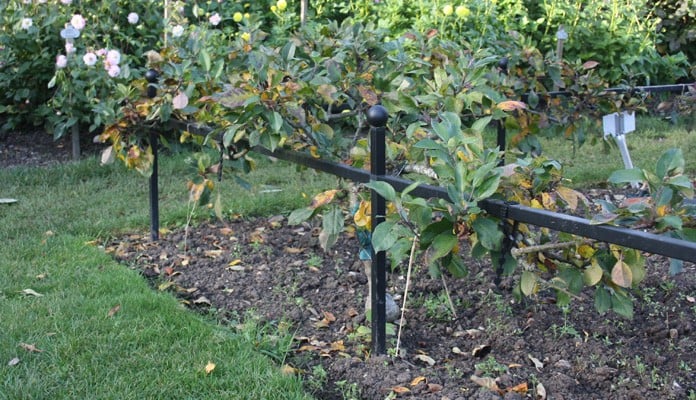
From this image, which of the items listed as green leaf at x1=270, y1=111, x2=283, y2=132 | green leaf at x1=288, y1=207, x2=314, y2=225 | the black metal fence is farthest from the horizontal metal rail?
green leaf at x1=270, y1=111, x2=283, y2=132

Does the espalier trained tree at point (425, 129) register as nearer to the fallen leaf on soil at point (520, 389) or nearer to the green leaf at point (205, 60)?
the green leaf at point (205, 60)

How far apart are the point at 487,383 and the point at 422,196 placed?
68 centimetres

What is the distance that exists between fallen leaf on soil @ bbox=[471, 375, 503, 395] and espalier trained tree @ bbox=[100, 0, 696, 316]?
0.32 m

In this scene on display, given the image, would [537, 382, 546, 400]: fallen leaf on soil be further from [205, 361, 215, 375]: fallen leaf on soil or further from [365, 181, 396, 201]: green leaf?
[205, 361, 215, 375]: fallen leaf on soil

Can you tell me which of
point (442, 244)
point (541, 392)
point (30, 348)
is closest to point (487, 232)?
point (442, 244)

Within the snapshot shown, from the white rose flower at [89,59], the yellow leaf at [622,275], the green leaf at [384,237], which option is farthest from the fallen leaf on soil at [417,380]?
the white rose flower at [89,59]

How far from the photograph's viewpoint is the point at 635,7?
893 centimetres

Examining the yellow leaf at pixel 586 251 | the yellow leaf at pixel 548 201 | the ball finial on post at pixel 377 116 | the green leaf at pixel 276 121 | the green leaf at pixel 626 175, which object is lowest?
the yellow leaf at pixel 586 251

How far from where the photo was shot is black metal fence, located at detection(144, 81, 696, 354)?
209 centimetres

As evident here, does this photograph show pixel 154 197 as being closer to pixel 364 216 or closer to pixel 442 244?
pixel 364 216

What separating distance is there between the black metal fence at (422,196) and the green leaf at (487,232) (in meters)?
0.04

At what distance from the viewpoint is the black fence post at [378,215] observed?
286 centimetres

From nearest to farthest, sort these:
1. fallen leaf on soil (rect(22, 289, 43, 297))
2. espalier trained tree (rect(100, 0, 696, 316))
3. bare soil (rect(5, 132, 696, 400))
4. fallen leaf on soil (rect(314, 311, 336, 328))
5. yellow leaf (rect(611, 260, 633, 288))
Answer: yellow leaf (rect(611, 260, 633, 288)) → espalier trained tree (rect(100, 0, 696, 316)) → bare soil (rect(5, 132, 696, 400)) → fallen leaf on soil (rect(314, 311, 336, 328)) → fallen leaf on soil (rect(22, 289, 43, 297))

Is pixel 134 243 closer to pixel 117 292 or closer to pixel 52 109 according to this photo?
pixel 117 292
